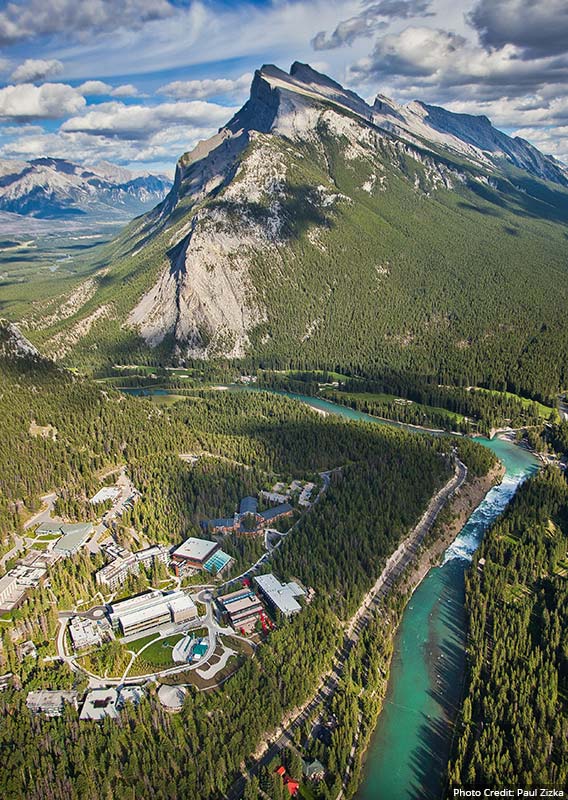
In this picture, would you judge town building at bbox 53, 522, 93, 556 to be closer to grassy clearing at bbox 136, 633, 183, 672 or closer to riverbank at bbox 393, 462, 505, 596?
grassy clearing at bbox 136, 633, 183, 672

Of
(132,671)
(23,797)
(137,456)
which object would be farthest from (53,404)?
(23,797)

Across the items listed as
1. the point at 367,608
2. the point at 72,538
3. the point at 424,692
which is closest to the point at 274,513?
the point at 367,608

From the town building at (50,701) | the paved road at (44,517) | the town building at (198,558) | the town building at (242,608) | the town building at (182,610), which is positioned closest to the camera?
the town building at (50,701)

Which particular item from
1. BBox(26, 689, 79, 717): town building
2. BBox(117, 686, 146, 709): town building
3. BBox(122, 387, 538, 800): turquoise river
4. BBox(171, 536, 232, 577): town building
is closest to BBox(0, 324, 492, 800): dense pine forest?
BBox(26, 689, 79, 717): town building

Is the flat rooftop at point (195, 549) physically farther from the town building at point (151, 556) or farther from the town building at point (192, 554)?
the town building at point (151, 556)

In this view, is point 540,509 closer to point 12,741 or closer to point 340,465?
point 340,465

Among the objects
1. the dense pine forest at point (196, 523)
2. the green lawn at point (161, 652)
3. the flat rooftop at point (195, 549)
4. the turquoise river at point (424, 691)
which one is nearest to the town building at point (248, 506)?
the dense pine forest at point (196, 523)

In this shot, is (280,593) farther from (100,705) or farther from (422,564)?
(100,705)

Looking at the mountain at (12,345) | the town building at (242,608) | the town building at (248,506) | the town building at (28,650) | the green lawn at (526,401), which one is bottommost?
the green lawn at (526,401)
